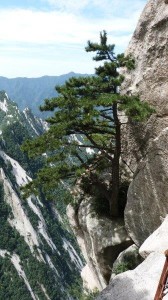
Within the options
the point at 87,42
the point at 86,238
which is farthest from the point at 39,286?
the point at 87,42

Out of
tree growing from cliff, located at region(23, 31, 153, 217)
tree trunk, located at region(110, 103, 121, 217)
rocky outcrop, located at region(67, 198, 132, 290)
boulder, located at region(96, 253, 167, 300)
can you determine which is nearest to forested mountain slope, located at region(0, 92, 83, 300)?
rocky outcrop, located at region(67, 198, 132, 290)

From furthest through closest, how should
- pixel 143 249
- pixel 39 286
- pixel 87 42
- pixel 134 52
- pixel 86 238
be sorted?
1. pixel 39 286
2. pixel 86 238
3. pixel 134 52
4. pixel 87 42
5. pixel 143 249

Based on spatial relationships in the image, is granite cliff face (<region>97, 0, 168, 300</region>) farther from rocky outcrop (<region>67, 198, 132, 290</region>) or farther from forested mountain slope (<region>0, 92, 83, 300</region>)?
forested mountain slope (<region>0, 92, 83, 300</region>)

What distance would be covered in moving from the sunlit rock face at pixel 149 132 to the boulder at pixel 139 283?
5.93m

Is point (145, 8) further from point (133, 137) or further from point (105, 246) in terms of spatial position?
point (105, 246)

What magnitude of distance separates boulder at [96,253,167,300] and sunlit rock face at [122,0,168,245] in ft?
19.5

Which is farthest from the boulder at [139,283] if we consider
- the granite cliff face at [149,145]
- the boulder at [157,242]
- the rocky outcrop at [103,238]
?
the rocky outcrop at [103,238]

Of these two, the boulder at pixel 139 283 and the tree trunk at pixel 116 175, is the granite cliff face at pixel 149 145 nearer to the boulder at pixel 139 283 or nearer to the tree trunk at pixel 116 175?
the boulder at pixel 139 283

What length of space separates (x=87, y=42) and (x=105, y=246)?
13.4 metres

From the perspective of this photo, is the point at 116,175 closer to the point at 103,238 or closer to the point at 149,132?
the point at 149,132

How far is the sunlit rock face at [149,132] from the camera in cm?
2197

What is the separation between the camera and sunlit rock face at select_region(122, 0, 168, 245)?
72.1 feet

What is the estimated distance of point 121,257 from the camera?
24.5 m

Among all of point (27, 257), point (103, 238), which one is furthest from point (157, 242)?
point (27, 257)
